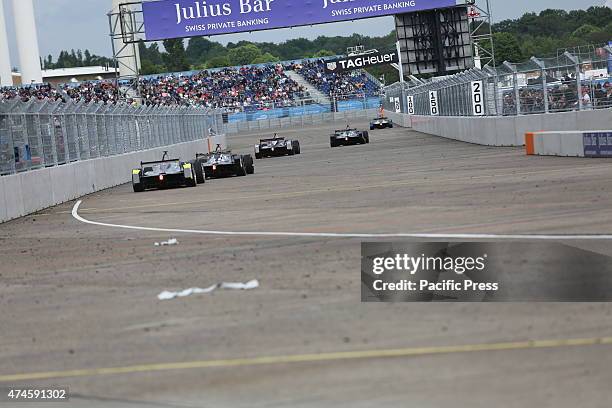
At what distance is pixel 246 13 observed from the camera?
54406mm

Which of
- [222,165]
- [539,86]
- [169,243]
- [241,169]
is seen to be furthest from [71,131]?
[169,243]

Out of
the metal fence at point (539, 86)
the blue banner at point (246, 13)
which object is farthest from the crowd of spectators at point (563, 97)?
the blue banner at point (246, 13)

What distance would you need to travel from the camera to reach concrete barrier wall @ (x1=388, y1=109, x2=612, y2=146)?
26953 millimetres

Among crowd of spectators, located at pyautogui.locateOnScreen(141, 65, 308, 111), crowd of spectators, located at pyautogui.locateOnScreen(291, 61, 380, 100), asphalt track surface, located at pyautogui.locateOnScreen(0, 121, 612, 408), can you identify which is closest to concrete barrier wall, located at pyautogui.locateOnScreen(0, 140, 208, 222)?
asphalt track surface, located at pyautogui.locateOnScreen(0, 121, 612, 408)

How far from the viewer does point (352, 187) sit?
21.5 m

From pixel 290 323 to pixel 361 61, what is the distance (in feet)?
271

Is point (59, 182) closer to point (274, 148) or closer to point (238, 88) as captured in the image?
point (274, 148)

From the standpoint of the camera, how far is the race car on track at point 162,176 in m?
27.8

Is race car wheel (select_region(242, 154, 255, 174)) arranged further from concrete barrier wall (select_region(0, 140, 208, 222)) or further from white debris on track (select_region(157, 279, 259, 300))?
white debris on track (select_region(157, 279, 259, 300))

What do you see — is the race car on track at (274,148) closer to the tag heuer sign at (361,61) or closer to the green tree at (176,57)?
the tag heuer sign at (361,61)

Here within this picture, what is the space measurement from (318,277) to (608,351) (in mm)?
3673

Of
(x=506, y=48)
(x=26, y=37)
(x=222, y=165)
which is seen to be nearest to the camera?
(x=222, y=165)

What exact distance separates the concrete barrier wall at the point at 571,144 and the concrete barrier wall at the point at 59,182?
11014mm

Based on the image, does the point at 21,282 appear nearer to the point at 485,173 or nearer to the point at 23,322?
the point at 23,322
